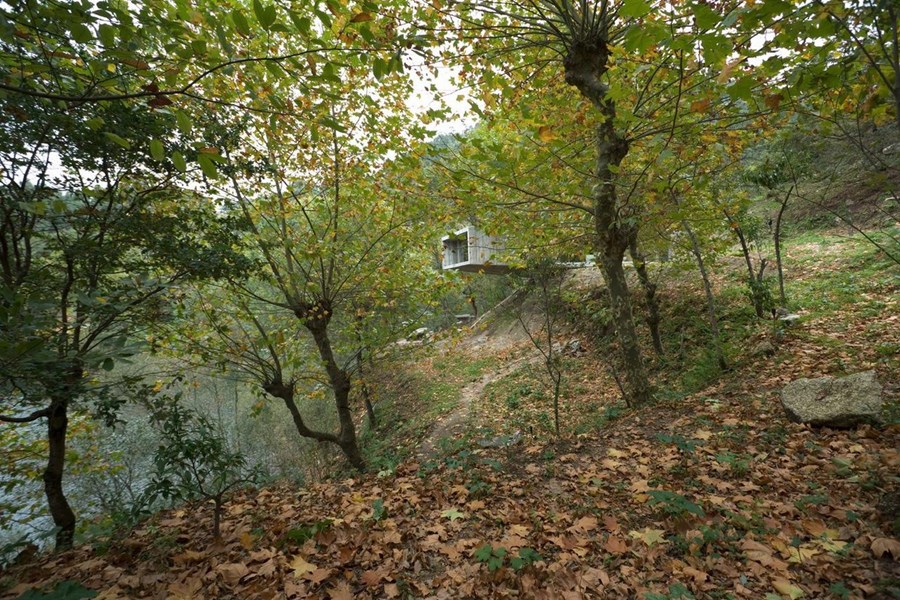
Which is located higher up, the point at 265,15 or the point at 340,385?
the point at 265,15

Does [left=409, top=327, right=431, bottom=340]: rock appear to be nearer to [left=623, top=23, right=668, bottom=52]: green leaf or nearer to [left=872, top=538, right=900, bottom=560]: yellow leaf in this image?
[left=623, top=23, right=668, bottom=52]: green leaf

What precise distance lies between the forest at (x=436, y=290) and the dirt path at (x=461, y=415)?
3.58 feet

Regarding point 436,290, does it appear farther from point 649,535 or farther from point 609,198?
point 649,535

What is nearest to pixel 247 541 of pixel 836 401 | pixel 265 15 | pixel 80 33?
pixel 80 33

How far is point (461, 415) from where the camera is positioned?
11117 millimetres

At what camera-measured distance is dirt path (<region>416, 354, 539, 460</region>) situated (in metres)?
9.30

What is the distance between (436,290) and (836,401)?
237 inches

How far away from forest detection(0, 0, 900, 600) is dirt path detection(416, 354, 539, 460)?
→ 1093 mm

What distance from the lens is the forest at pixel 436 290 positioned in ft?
7.90

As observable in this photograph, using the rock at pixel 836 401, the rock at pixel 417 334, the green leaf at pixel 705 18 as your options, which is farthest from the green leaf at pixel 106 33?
the rock at pixel 417 334

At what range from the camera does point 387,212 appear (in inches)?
314

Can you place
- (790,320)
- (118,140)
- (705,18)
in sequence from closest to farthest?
(118,140)
(705,18)
(790,320)

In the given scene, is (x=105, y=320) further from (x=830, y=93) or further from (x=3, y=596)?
(x=830, y=93)

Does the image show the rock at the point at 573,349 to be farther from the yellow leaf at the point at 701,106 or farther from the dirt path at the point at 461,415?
the yellow leaf at the point at 701,106
